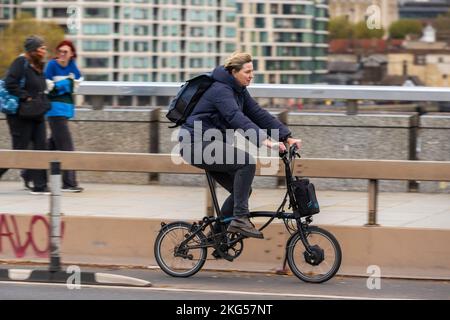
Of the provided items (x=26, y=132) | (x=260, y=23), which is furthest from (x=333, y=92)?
(x=260, y=23)

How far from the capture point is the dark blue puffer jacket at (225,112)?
969cm

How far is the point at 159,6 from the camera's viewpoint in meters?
150

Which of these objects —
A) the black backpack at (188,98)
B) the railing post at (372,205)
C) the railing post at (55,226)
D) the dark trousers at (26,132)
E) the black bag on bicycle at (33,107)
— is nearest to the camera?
the railing post at (55,226)

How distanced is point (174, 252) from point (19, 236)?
5.53 ft

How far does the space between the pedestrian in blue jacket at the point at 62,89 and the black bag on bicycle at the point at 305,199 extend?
479 cm

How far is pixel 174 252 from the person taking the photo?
10.1 m

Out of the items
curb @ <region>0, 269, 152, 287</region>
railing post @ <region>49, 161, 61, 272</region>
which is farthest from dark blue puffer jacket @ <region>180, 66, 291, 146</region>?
curb @ <region>0, 269, 152, 287</region>

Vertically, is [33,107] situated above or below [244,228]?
above

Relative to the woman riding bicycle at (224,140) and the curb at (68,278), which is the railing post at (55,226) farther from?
the woman riding bicycle at (224,140)

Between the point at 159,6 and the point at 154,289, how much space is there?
143 m

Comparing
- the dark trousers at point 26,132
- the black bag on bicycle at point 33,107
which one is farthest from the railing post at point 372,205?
the dark trousers at point 26,132

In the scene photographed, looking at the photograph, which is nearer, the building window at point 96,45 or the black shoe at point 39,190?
the black shoe at point 39,190

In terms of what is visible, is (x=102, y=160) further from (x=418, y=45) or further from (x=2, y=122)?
(x=418, y=45)

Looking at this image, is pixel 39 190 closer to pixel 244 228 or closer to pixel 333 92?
pixel 244 228
